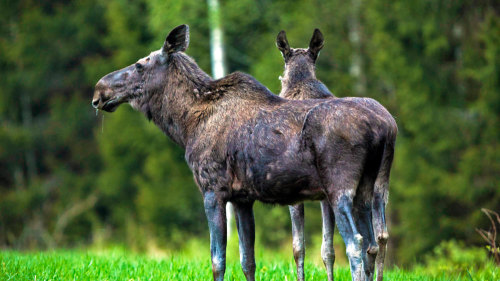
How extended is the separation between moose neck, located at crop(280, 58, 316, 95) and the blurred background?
3.77 m

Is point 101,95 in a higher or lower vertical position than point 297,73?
lower

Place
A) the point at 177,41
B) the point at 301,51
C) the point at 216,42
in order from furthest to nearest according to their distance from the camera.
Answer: the point at 216,42 < the point at 301,51 < the point at 177,41

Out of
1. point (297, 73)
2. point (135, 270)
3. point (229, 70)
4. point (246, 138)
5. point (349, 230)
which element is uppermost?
point (229, 70)

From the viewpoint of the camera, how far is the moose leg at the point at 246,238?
24.5 ft

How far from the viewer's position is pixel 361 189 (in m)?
6.83

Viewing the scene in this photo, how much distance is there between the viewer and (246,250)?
7496 mm

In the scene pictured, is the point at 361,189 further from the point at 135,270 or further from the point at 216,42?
the point at 216,42

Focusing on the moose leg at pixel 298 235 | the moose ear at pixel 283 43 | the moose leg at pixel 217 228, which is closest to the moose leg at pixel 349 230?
the moose leg at pixel 217 228

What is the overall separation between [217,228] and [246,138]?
91 centimetres

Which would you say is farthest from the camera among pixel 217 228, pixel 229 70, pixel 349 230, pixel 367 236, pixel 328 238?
pixel 229 70

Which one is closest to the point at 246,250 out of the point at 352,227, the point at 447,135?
the point at 352,227

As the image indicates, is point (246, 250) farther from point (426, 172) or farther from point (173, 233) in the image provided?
point (173, 233)

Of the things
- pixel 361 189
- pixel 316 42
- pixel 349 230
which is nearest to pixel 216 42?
pixel 316 42

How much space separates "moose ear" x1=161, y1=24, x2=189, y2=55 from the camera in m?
7.88
